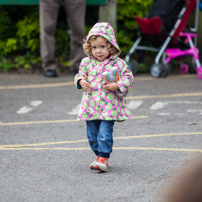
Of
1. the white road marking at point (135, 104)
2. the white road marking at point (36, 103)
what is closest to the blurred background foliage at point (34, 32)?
the white road marking at point (36, 103)

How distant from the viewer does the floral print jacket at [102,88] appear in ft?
13.7

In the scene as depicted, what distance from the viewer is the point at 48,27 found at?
919 centimetres

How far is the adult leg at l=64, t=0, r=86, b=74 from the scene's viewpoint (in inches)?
362

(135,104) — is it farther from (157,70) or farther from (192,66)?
(192,66)

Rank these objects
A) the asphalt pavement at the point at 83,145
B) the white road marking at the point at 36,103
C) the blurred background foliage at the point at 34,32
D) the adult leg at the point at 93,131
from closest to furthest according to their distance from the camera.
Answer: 1. the asphalt pavement at the point at 83,145
2. the adult leg at the point at 93,131
3. the white road marking at the point at 36,103
4. the blurred background foliage at the point at 34,32

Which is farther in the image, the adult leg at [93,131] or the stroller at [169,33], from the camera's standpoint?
the stroller at [169,33]

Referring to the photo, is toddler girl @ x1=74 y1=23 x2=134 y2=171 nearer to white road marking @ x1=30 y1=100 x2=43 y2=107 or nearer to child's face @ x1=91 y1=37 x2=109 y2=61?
child's face @ x1=91 y1=37 x2=109 y2=61

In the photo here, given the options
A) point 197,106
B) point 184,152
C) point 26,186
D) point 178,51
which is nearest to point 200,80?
point 178,51

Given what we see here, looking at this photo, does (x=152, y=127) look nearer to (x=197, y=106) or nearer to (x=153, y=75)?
(x=197, y=106)

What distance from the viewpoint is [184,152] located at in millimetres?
4785

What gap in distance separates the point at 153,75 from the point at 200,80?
849mm

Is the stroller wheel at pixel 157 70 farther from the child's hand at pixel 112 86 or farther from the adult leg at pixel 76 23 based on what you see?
the child's hand at pixel 112 86

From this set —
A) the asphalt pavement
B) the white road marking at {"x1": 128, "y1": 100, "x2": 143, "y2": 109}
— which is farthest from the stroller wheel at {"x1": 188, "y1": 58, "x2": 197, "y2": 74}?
the white road marking at {"x1": 128, "y1": 100, "x2": 143, "y2": 109}

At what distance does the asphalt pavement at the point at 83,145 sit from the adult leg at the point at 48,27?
83 cm
